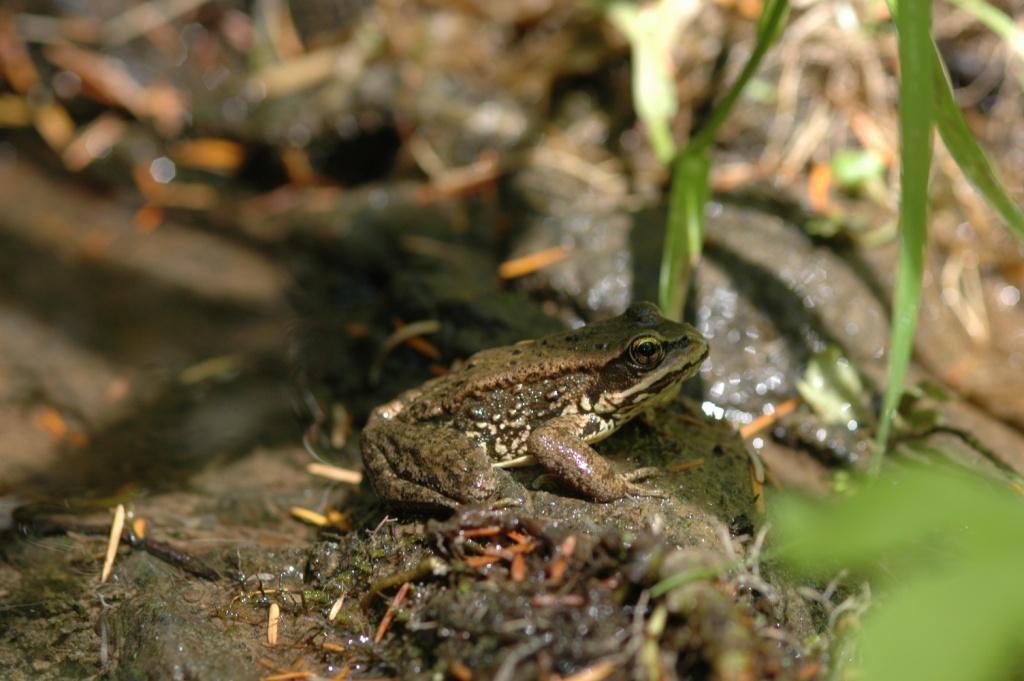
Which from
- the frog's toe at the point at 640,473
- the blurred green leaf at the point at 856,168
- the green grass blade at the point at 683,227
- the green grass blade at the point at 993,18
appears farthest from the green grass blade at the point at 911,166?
the blurred green leaf at the point at 856,168

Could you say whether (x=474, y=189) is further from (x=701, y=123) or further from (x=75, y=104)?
(x=75, y=104)

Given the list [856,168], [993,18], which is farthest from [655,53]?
[993,18]

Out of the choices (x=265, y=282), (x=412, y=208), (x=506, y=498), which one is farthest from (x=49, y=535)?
(x=412, y=208)

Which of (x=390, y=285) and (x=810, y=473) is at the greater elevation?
(x=390, y=285)

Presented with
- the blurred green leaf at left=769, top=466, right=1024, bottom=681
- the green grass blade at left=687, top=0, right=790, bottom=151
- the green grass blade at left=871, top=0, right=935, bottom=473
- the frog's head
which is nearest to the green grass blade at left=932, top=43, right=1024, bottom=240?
the green grass blade at left=871, top=0, right=935, bottom=473

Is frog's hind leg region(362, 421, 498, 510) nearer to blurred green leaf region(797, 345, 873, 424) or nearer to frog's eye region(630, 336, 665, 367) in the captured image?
frog's eye region(630, 336, 665, 367)

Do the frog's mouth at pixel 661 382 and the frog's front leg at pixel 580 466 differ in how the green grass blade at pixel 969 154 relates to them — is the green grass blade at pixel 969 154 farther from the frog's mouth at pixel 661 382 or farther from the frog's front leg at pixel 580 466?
the frog's front leg at pixel 580 466
